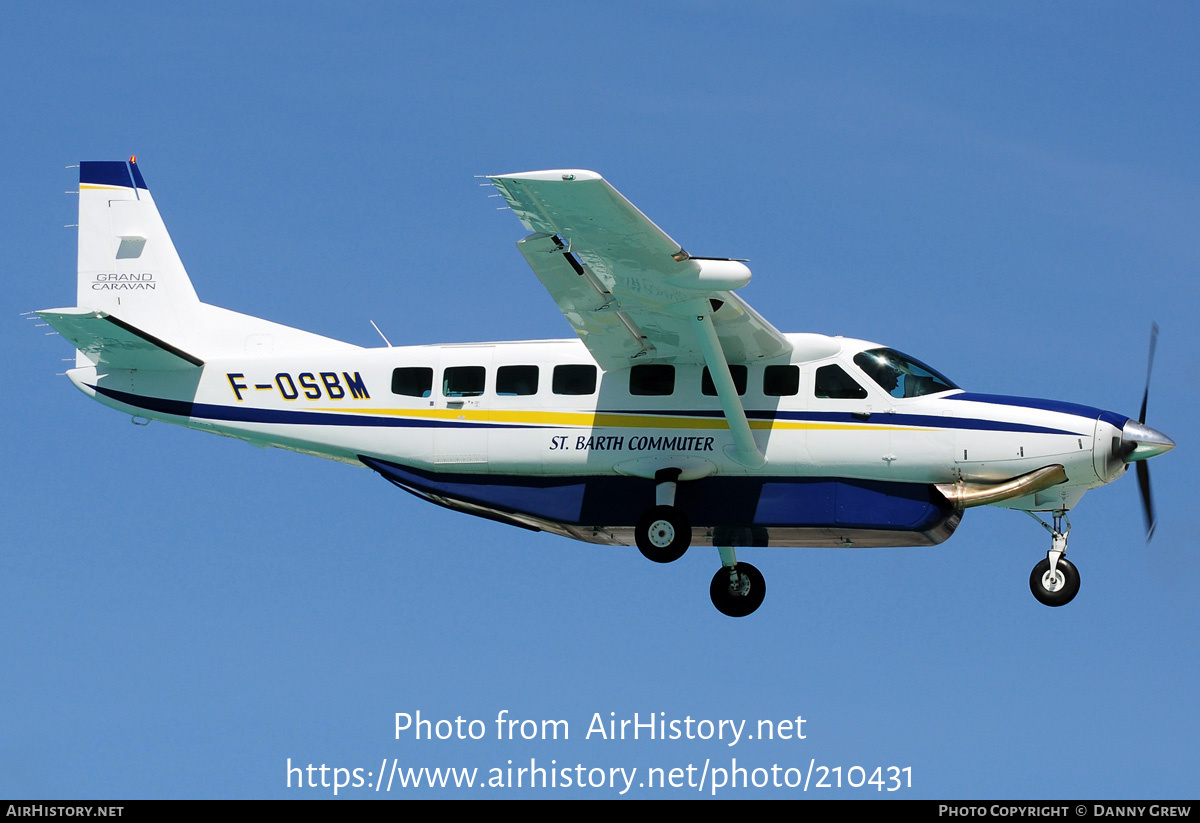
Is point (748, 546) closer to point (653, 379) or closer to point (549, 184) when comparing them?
point (653, 379)

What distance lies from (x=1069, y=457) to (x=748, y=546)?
4.71 meters

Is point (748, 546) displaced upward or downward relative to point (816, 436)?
downward

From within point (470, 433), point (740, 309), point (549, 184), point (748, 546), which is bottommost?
point (748, 546)

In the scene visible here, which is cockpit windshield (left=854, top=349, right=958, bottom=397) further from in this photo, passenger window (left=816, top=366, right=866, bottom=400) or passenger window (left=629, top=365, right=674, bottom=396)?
passenger window (left=629, top=365, right=674, bottom=396)

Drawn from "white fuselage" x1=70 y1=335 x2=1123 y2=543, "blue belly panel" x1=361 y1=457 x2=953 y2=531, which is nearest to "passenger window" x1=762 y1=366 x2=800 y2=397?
"white fuselage" x1=70 y1=335 x2=1123 y2=543

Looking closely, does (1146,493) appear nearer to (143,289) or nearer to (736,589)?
(736,589)

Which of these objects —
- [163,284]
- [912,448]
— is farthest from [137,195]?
[912,448]

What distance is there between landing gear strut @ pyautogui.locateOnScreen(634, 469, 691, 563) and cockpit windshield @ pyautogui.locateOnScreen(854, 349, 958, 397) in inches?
120

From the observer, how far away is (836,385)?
2194 cm

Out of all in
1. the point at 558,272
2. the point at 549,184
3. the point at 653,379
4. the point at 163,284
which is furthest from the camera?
the point at 163,284

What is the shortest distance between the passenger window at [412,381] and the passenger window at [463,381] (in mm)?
242

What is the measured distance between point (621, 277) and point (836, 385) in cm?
350

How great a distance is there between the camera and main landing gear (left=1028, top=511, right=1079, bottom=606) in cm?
2144

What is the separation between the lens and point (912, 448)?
70.8 feet
